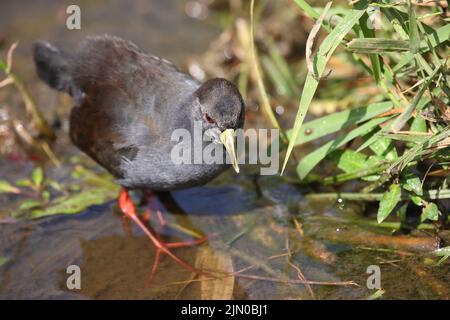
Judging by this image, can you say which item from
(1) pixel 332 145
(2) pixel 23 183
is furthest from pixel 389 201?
(2) pixel 23 183

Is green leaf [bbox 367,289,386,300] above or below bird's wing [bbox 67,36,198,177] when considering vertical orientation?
below

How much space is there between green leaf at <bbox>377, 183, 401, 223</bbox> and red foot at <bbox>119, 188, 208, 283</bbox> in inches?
53.3

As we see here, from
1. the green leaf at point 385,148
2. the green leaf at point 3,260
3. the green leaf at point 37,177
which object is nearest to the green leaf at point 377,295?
the green leaf at point 385,148

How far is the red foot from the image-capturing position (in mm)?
4676

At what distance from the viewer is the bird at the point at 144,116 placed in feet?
14.4

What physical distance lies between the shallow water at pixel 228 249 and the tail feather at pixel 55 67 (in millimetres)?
885

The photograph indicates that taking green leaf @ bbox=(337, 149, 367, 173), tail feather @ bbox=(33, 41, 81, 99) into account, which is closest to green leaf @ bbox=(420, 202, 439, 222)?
green leaf @ bbox=(337, 149, 367, 173)

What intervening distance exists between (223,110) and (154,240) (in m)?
1.31

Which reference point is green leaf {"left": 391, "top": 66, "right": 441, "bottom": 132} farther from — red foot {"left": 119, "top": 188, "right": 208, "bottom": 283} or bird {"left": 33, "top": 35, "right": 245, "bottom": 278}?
red foot {"left": 119, "top": 188, "right": 208, "bottom": 283}

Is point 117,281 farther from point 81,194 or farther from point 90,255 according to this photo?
point 81,194

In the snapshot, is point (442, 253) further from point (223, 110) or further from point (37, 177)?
point (37, 177)
